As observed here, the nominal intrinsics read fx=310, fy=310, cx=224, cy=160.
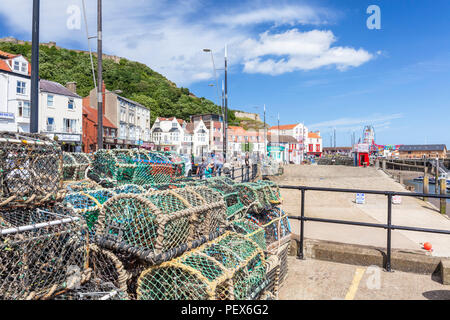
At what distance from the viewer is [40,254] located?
214cm

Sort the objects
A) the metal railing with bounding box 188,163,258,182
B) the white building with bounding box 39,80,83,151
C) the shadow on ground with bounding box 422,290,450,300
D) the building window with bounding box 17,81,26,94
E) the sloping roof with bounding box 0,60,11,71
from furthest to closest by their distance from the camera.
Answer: the white building with bounding box 39,80,83,151
the building window with bounding box 17,81,26,94
the sloping roof with bounding box 0,60,11,71
the metal railing with bounding box 188,163,258,182
the shadow on ground with bounding box 422,290,450,300

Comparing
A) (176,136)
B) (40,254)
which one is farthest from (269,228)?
(176,136)

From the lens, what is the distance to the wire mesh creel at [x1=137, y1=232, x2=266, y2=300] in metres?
2.21

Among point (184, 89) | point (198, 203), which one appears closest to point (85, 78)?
point (184, 89)

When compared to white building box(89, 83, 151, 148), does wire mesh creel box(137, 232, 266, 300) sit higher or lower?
lower

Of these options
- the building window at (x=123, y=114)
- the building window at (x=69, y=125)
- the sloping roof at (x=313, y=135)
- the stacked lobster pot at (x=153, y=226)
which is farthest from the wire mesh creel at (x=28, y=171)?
the sloping roof at (x=313, y=135)

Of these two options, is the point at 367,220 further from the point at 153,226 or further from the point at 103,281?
the point at 103,281

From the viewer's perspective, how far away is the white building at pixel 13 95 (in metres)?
29.0

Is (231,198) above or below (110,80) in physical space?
below

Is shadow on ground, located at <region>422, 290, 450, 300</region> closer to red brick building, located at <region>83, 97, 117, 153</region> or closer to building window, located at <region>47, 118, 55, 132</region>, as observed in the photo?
building window, located at <region>47, 118, 55, 132</region>

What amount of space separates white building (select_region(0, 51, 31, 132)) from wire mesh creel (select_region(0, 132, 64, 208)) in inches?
1240

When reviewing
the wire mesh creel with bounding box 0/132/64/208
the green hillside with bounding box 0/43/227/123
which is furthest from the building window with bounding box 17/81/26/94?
the green hillside with bounding box 0/43/227/123

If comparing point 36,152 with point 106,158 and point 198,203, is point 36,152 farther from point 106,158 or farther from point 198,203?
point 106,158

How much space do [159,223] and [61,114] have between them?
37052 millimetres
